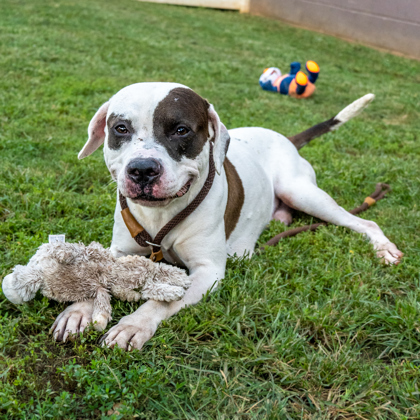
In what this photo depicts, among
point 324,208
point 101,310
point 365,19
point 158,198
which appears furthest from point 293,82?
point 365,19

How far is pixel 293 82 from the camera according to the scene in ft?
26.6

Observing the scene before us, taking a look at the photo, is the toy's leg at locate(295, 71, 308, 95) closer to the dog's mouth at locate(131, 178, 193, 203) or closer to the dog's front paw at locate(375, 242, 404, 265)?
the dog's front paw at locate(375, 242, 404, 265)

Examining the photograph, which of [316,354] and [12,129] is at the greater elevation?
[316,354]

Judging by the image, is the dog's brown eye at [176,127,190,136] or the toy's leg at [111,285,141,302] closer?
the toy's leg at [111,285,141,302]

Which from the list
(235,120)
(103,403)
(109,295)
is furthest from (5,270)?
(235,120)

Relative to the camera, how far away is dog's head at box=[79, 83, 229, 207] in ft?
7.85

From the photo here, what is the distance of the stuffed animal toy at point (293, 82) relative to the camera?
8000 mm

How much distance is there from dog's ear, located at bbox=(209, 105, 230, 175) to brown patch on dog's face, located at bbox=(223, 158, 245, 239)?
0.38 m

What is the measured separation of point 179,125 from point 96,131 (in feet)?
2.22

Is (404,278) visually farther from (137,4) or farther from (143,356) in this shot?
(137,4)

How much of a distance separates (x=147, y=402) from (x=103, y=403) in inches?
6.8

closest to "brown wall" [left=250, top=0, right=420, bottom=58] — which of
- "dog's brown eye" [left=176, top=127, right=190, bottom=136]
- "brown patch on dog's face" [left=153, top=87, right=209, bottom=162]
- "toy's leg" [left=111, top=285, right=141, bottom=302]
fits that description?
"brown patch on dog's face" [left=153, top=87, right=209, bottom=162]

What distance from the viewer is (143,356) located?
7.00ft

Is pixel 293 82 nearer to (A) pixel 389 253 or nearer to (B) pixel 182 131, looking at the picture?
(A) pixel 389 253
